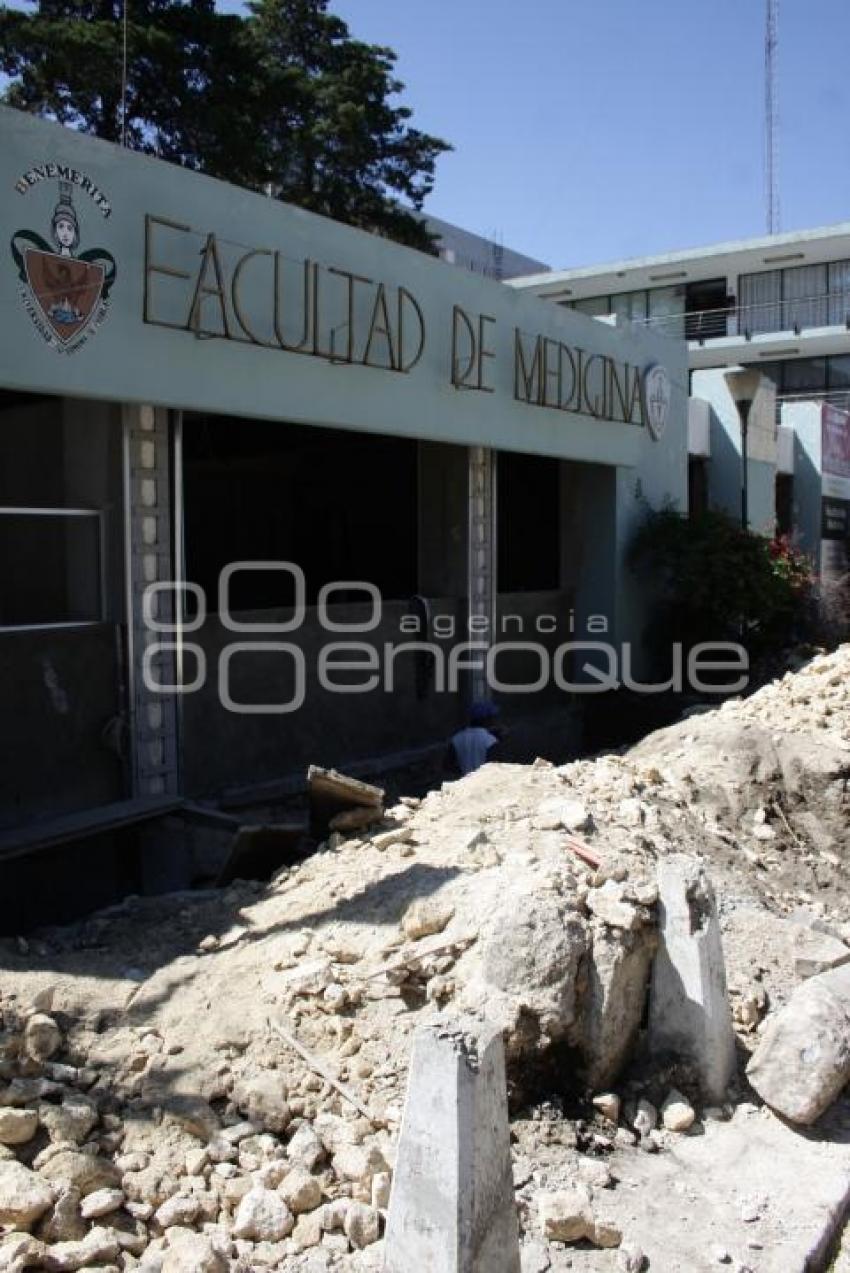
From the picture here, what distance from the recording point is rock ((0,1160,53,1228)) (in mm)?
3469

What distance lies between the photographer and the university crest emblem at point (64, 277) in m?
6.96

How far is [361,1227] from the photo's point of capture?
3619 millimetres

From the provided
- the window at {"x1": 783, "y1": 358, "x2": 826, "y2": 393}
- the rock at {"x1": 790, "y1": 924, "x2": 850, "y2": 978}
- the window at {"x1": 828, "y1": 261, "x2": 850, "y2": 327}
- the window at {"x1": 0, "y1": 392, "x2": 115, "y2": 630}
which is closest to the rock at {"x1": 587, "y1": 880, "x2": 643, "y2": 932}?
the rock at {"x1": 790, "y1": 924, "x2": 850, "y2": 978}

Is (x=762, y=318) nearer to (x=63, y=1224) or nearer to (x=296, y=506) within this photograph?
(x=296, y=506)

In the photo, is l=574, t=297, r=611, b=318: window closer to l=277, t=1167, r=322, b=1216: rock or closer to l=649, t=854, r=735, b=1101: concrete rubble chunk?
l=649, t=854, r=735, b=1101: concrete rubble chunk

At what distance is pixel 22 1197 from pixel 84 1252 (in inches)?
10.1

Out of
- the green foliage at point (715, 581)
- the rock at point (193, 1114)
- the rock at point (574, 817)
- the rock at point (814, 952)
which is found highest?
the green foliage at point (715, 581)

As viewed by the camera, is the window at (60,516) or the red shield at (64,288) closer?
the red shield at (64,288)

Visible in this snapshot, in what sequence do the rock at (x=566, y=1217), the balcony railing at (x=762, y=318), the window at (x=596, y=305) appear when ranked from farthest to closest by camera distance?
the window at (x=596, y=305) < the balcony railing at (x=762, y=318) < the rock at (x=566, y=1217)

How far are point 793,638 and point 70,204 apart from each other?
1115 centimetres

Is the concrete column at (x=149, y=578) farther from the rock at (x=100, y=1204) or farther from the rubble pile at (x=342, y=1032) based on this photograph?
the rock at (x=100, y=1204)

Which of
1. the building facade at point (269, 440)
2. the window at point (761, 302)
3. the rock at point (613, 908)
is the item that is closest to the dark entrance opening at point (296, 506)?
the building facade at point (269, 440)

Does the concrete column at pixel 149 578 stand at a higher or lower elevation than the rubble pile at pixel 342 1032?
higher

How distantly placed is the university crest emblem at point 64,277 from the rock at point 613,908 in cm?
472
